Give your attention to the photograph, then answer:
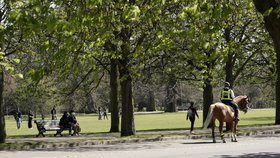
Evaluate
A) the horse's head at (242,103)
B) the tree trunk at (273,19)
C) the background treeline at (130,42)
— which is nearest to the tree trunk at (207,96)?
the background treeline at (130,42)

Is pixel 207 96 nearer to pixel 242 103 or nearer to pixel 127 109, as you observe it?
pixel 127 109

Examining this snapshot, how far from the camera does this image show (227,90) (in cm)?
2078

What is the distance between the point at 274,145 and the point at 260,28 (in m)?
12.5

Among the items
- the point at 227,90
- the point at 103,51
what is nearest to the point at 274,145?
the point at 227,90

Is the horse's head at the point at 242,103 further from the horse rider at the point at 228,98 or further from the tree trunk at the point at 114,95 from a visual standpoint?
the tree trunk at the point at 114,95

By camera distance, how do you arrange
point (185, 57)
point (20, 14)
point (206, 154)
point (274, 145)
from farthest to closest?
1. point (185, 57)
2. point (274, 145)
3. point (206, 154)
4. point (20, 14)

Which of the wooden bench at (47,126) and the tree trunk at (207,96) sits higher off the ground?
the tree trunk at (207,96)

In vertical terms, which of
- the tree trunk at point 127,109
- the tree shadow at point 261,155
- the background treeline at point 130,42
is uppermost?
the background treeline at point 130,42

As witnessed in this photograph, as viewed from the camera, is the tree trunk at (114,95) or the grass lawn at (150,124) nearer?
the tree trunk at (114,95)

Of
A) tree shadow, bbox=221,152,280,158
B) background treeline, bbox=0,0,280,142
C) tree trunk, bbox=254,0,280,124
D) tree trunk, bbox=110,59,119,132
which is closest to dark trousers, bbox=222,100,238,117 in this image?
background treeline, bbox=0,0,280,142

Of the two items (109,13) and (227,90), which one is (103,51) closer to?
(227,90)

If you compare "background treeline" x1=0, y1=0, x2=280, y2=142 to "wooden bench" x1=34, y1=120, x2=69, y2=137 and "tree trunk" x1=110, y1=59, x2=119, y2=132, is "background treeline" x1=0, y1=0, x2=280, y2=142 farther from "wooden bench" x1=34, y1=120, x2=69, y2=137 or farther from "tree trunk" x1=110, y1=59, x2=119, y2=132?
"wooden bench" x1=34, y1=120, x2=69, y2=137

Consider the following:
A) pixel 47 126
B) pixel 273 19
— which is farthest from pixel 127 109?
pixel 273 19

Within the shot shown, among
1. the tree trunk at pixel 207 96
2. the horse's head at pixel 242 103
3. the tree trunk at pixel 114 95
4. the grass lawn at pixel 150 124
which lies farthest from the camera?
the grass lawn at pixel 150 124
